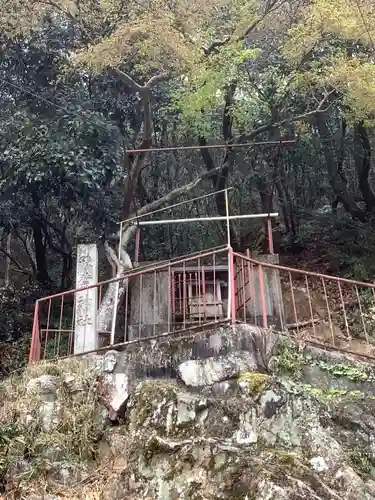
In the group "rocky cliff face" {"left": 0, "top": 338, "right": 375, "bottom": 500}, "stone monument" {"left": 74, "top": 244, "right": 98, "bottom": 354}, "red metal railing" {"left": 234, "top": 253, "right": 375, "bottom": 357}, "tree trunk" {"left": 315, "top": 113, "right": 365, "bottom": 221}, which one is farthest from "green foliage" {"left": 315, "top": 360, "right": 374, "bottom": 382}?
"tree trunk" {"left": 315, "top": 113, "right": 365, "bottom": 221}

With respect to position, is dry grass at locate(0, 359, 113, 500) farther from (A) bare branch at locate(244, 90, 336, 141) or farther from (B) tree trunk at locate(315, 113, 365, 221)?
(B) tree trunk at locate(315, 113, 365, 221)

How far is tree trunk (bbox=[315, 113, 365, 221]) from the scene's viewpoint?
43.9 ft

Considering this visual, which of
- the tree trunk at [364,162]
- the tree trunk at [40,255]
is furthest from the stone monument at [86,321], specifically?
the tree trunk at [364,162]

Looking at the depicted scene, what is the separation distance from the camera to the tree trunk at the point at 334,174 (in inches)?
527

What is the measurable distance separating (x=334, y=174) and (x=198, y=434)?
32.5 feet

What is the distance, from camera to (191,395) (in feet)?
17.5

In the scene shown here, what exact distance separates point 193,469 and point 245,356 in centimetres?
137

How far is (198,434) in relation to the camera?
16.3ft

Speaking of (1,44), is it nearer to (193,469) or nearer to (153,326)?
(153,326)

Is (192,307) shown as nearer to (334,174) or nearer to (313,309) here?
(313,309)

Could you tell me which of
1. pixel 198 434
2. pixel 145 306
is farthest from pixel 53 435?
pixel 145 306

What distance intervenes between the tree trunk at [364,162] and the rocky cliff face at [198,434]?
8351 mm

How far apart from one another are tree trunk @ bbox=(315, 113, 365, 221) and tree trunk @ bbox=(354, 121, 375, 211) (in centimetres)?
35

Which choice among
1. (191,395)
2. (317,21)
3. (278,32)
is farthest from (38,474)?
(278,32)
